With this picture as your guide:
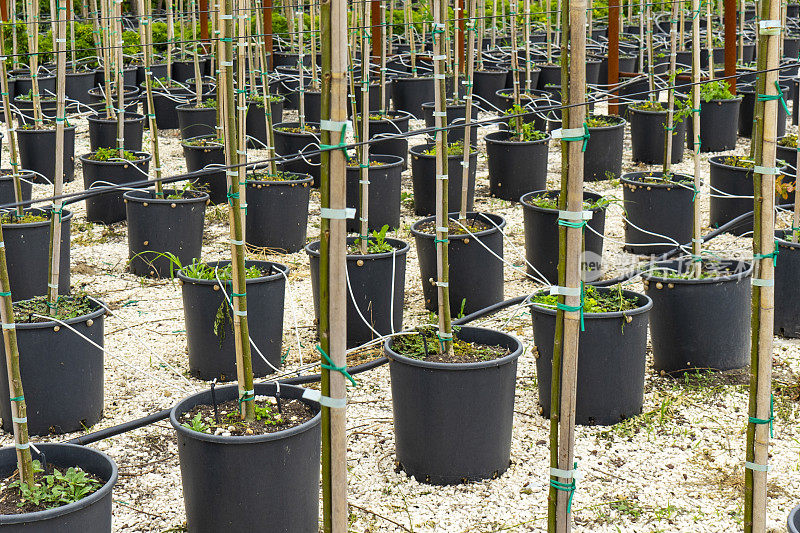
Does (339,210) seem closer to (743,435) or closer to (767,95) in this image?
(767,95)

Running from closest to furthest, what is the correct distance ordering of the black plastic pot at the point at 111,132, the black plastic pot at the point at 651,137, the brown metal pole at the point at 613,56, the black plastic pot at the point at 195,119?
the black plastic pot at the point at 111,132
the black plastic pot at the point at 651,137
the black plastic pot at the point at 195,119
the brown metal pole at the point at 613,56

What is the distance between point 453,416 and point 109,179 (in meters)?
3.94

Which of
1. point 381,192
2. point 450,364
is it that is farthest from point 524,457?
point 381,192

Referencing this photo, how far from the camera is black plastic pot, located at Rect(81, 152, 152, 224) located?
6.04 metres

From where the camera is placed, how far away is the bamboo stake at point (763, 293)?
202 centimetres

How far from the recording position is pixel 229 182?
264cm

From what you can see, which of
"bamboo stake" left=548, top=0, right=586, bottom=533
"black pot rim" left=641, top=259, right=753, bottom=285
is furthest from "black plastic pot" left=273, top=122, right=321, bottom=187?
"bamboo stake" left=548, top=0, right=586, bottom=533

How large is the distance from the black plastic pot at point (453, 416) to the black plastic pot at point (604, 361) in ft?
1.29

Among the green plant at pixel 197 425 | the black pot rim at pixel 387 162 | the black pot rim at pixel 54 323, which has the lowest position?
the green plant at pixel 197 425

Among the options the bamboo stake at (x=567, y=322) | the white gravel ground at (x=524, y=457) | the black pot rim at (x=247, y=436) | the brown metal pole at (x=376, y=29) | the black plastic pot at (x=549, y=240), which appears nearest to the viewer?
the bamboo stake at (x=567, y=322)

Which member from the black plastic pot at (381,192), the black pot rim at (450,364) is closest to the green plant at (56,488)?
the black pot rim at (450,364)

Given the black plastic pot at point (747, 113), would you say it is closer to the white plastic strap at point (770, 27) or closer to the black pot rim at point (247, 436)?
the white plastic strap at point (770, 27)

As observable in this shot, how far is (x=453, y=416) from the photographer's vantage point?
3.01 meters

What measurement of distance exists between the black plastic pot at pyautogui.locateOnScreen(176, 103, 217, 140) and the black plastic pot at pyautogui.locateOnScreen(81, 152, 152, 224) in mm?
1633
